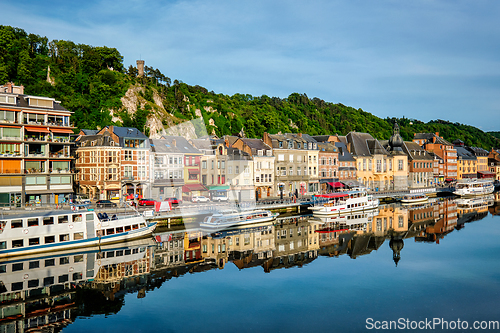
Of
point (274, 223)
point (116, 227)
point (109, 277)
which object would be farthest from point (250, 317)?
point (274, 223)

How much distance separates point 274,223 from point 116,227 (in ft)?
59.9

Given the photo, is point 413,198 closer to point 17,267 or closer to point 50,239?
point 50,239

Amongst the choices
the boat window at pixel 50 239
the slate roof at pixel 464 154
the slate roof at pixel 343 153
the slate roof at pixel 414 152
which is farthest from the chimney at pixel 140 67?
the slate roof at pixel 464 154

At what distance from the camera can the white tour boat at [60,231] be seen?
32.6m

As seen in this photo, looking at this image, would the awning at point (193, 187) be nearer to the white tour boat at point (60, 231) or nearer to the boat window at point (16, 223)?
the white tour boat at point (60, 231)

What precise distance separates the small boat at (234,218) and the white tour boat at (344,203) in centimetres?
869

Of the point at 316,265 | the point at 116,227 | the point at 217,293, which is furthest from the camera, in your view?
the point at 116,227

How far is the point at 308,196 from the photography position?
6412 centimetres

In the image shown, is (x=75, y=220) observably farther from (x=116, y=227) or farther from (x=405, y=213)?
(x=405, y=213)

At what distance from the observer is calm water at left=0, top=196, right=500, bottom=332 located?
21.5 m

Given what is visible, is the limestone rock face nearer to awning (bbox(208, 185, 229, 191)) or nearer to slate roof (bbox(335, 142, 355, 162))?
awning (bbox(208, 185, 229, 191))

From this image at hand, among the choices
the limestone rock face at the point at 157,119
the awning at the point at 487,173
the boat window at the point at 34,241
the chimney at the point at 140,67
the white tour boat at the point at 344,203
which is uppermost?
the chimney at the point at 140,67

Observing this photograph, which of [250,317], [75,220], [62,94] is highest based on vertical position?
[62,94]

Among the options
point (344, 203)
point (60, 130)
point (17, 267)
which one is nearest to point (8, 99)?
point (60, 130)
